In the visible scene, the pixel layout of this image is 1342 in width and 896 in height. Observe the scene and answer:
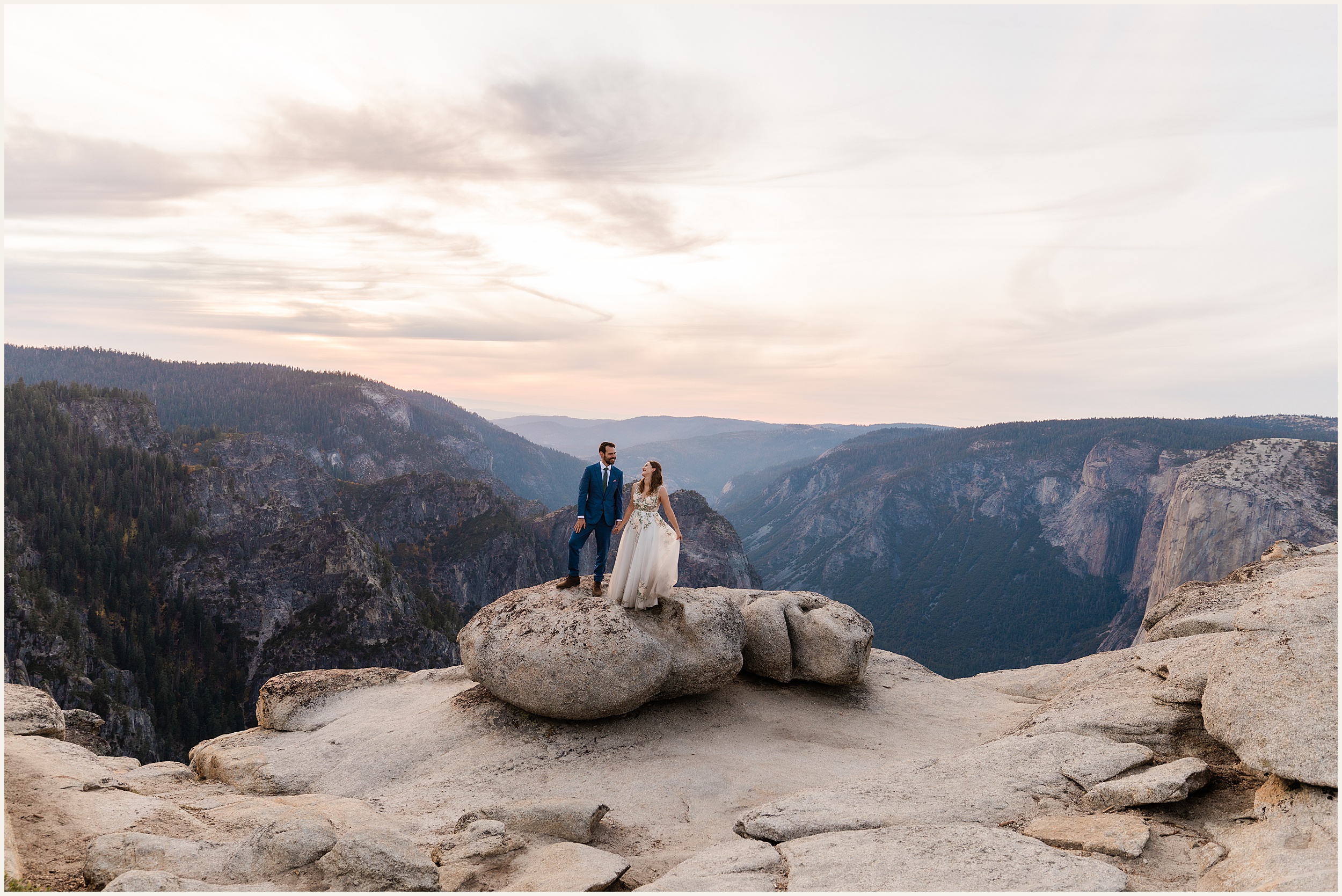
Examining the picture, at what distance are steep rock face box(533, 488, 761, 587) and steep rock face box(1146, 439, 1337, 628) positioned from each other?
90143mm

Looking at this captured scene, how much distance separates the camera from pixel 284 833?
1024 cm

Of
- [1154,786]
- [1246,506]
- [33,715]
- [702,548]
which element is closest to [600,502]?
[1154,786]

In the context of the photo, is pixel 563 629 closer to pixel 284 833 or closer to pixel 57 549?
pixel 284 833

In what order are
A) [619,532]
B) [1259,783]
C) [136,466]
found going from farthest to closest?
1. [136,466]
2. [619,532]
3. [1259,783]

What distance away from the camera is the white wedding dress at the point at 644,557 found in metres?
17.2

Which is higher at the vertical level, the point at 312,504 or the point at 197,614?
the point at 312,504

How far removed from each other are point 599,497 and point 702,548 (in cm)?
15895

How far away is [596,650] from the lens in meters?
16.7

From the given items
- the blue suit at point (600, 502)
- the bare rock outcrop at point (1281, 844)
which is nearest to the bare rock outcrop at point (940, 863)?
the bare rock outcrop at point (1281, 844)

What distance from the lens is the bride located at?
56.6ft

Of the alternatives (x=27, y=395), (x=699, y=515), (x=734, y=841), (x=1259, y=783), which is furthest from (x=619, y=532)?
(x=27, y=395)

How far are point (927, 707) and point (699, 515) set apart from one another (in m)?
162

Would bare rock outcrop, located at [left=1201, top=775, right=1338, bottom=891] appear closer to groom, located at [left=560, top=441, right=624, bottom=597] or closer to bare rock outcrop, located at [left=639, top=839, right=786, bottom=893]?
bare rock outcrop, located at [left=639, top=839, right=786, bottom=893]

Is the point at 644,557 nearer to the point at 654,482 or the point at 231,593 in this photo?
the point at 654,482
